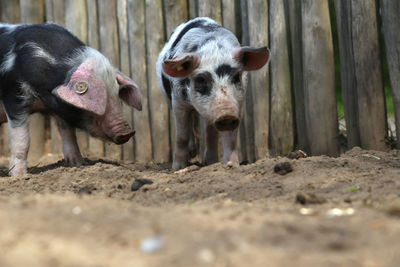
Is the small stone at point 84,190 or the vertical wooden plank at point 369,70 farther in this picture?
the vertical wooden plank at point 369,70

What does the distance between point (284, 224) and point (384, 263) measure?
46 centimetres

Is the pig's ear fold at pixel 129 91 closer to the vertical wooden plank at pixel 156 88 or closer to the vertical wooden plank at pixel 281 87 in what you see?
the vertical wooden plank at pixel 156 88

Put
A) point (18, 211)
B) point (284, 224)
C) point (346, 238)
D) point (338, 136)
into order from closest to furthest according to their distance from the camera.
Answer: point (346, 238) → point (284, 224) → point (18, 211) → point (338, 136)

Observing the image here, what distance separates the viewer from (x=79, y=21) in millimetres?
6758

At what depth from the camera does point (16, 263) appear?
159 centimetres

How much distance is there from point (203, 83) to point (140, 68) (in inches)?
77.4

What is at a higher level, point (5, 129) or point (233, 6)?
point (233, 6)

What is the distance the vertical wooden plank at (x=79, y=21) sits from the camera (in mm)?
6742

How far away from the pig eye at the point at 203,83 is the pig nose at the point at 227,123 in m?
0.28

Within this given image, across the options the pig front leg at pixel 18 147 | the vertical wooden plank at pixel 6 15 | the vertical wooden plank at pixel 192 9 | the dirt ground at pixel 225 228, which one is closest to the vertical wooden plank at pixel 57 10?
the vertical wooden plank at pixel 6 15

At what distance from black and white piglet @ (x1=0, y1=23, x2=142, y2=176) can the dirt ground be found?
171 cm

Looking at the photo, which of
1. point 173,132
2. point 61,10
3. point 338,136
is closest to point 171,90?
point 173,132

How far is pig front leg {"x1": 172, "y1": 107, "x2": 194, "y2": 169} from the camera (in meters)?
5.01

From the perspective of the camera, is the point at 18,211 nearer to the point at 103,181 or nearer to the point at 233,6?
the point at 103,181
